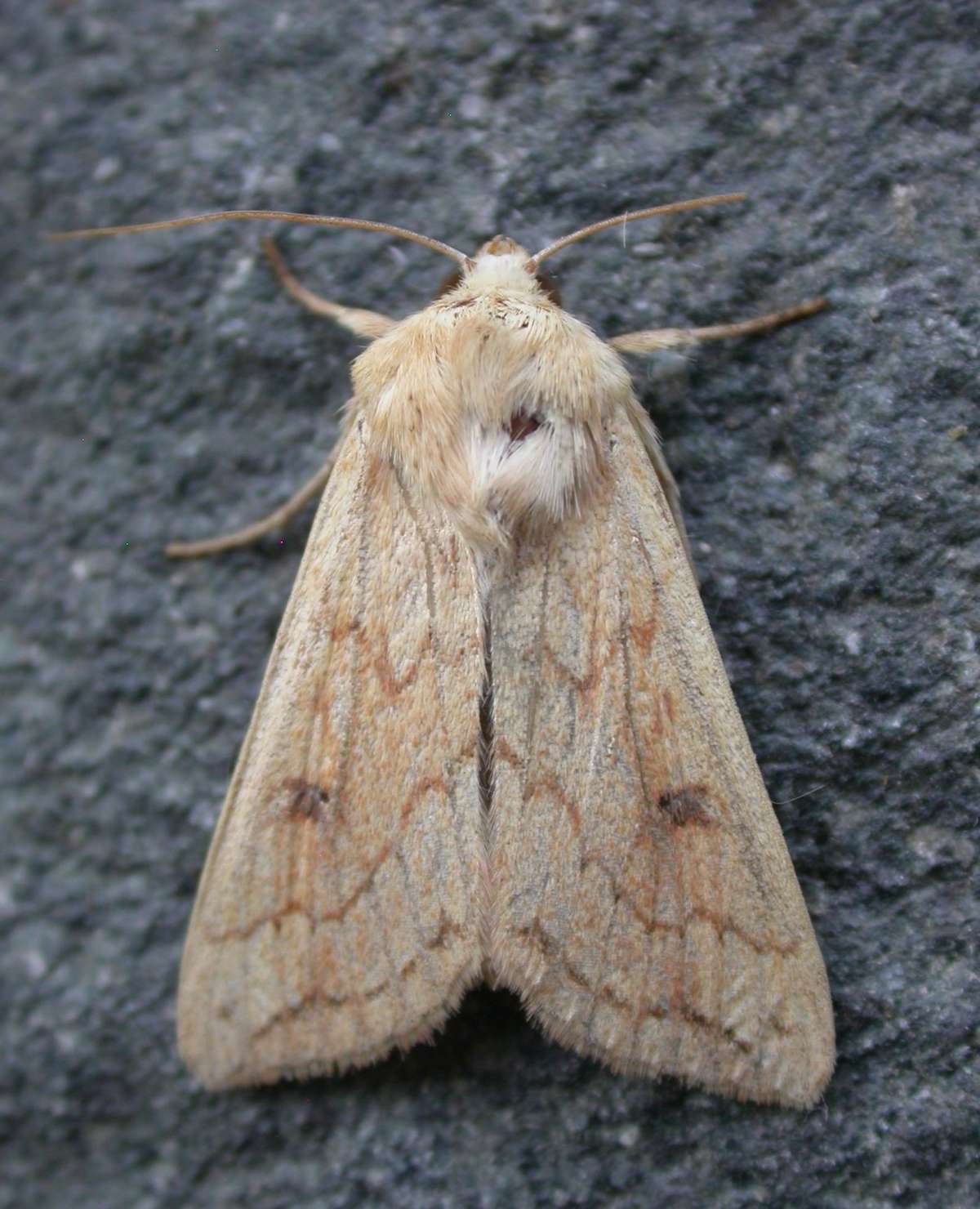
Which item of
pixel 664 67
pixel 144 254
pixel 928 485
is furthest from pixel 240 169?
pixel 928 485

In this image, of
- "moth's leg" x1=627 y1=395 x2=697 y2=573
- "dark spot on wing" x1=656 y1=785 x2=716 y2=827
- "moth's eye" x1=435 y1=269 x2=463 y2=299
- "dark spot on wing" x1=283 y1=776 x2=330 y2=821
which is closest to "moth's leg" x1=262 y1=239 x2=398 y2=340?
"moth's eye" x1=435 y1=269 x2=463 y2=299

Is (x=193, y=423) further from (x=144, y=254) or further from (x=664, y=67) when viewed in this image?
(x=664, y=67)

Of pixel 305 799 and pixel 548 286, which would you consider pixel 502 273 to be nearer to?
pixel 548 286

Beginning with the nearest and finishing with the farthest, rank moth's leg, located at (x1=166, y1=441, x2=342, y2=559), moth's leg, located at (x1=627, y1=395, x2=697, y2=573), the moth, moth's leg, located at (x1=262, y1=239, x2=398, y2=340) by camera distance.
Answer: the moth
moth's leg, located at (x1=627, y1=395, x2=697, y2=573)
moth's leg, located at (x1=262, y1=239, x2=398, y2=340)
moth's leg, located at (x1=166, y1=441, x2=342, y2=559)

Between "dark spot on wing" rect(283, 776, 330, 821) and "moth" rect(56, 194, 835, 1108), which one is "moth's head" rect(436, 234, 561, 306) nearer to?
"moth" rect(56, 194, 835, 1108)

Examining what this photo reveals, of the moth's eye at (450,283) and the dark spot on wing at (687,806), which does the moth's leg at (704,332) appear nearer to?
the moth's eye at (450,283)

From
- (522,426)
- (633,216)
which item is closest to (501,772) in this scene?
(522,426)
